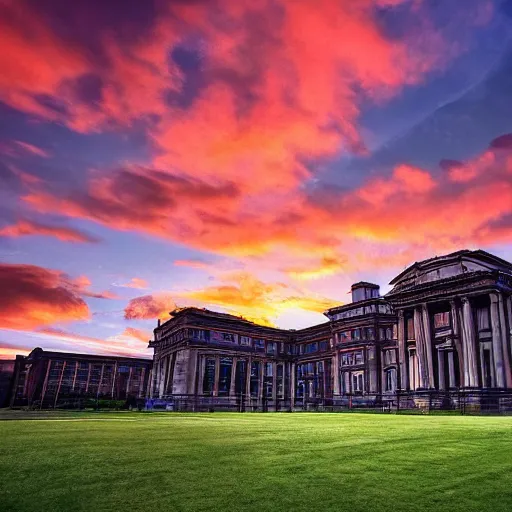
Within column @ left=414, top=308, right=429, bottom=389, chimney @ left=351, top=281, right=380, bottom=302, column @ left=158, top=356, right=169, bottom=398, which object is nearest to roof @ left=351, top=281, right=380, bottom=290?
chimney @ left=351, top=281, right=380, bottom=302

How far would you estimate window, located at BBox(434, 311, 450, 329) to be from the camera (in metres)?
54.4

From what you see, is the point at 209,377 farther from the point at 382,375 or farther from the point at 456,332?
the point at 456,332

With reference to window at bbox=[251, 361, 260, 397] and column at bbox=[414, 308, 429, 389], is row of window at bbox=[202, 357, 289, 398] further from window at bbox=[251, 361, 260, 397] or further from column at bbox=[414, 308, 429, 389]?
column at bbox=[414, 308, 429, 389]

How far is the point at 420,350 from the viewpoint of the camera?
5416 centimetres

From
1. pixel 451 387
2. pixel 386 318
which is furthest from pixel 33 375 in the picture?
pixel 451 387

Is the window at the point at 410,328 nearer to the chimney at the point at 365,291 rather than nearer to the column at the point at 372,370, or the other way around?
the column at the point at 372,370

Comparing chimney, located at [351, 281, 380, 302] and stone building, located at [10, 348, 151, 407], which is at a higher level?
chimney, located at [351, 281, 380, 302]


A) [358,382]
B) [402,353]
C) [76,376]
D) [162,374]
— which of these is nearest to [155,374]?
[162,374]

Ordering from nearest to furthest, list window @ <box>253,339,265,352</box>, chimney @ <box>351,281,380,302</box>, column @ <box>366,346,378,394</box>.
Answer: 1. column @ <box>366,346,378,394</box>
2. chimney @ <box>351,281,380,302</box>
3. window @ <box>253,339,265,352</box>

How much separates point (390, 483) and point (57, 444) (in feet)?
22.9

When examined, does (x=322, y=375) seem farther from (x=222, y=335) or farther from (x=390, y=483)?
(x=390, y=483)

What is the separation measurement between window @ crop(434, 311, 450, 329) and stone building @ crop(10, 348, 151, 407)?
78299 millimetres

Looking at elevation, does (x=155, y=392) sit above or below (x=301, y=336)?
below

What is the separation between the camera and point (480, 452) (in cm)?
808
